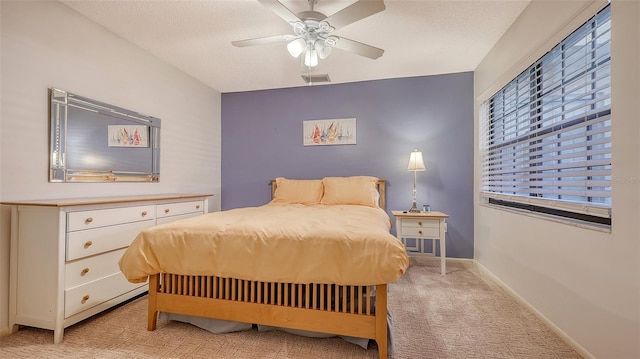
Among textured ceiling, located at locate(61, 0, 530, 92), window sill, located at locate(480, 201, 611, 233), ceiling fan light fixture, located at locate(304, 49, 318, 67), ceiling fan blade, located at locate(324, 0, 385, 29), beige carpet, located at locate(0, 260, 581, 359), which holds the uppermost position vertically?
textured ceiling, located at locate(61, 0, 530, 92)

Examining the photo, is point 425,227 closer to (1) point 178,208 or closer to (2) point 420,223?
(2) point 420,223

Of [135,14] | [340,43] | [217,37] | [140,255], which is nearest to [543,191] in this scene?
[340,43]

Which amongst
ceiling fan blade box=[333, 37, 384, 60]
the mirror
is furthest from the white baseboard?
the mirror

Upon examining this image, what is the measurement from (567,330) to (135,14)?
3.82m

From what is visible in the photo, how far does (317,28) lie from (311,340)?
2.11m

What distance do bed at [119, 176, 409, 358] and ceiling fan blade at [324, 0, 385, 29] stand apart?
136cm

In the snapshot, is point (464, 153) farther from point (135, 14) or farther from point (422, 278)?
point (135, 14)

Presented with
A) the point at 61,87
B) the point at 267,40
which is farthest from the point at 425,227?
the point at 61,87

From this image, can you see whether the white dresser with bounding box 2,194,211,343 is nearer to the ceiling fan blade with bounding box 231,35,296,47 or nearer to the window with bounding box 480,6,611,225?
the ceiling fan blade with bounding box 231,35,296,47

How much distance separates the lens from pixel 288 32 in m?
2.39

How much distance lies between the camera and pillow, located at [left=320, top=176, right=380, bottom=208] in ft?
9.91

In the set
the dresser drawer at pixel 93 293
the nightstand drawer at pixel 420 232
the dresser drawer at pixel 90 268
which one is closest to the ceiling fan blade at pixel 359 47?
the nightstand drawer at pixel 420 232

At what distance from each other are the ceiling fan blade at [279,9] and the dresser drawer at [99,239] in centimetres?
189

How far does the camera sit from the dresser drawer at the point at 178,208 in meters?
2.36
